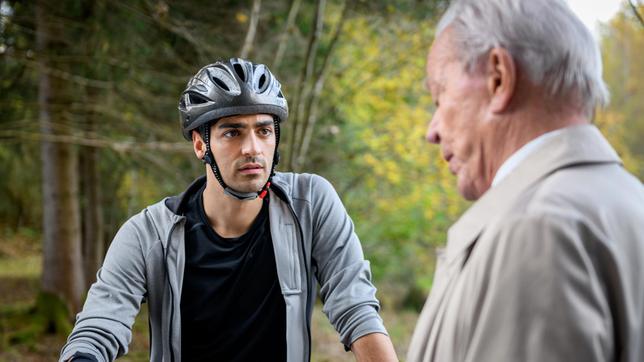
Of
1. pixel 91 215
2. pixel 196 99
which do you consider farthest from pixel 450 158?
pixel 91 215

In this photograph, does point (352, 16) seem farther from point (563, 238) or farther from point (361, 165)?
Answer: point (563, 238)

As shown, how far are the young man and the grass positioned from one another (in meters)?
7.31

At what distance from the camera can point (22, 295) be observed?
15.8 metres

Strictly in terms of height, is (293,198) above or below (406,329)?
above

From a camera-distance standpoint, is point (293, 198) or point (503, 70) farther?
point (293, 198)

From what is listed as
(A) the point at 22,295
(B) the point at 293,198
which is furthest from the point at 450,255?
(A) the point at 22,295

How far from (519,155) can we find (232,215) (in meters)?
1.93

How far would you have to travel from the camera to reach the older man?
1.23 meters

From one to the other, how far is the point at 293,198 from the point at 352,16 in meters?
8.11

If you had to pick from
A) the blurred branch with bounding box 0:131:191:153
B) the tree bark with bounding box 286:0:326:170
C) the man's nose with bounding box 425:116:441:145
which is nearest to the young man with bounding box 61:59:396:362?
the man's nose with bounding box 425:116:441:145

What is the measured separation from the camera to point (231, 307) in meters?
3.03

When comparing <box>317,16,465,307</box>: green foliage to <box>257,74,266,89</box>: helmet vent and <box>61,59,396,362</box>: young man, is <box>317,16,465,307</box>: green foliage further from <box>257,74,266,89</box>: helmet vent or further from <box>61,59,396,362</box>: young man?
<box>61,59,396,362</box>: young man

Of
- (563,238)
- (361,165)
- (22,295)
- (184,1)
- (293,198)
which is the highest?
(184,1)

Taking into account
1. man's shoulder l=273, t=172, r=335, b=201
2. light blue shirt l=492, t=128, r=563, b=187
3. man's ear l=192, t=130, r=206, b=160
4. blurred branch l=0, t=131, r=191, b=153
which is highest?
light blue shirt l=492, t=128, r=563, b=187
